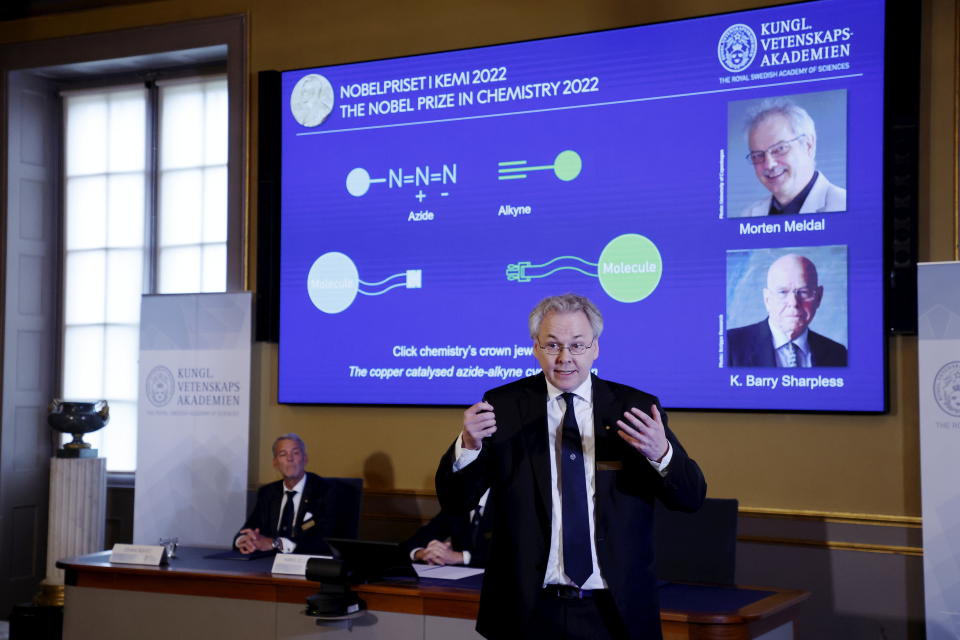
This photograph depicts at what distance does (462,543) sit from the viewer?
482cm

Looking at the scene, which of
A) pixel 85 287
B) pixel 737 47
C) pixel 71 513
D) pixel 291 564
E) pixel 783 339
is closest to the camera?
pixel 291 564

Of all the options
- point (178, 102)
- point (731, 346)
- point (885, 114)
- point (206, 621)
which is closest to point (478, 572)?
point (206, 621)

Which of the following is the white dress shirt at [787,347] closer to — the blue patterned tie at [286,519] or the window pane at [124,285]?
the blue patterned tie at [286,519]

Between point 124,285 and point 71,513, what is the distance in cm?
178

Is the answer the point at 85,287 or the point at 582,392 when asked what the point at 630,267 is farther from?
the point at 85,287

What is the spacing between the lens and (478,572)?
4.40m

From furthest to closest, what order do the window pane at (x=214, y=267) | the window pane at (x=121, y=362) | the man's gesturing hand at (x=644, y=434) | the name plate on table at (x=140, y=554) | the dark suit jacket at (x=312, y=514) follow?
the window pane at (x=121, y=362)
the window pane at (x=214, y=267)
the dark suit jacket at (x=312, y=514)
the name plate on table at (x=140, y=554)
the man's gesturing hand at (x=644, y=434)

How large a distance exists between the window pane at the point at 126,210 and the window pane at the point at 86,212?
6 centimetres

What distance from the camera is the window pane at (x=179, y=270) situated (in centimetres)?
711

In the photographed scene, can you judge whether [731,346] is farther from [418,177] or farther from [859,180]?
[418,177]

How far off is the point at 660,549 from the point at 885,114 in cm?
209

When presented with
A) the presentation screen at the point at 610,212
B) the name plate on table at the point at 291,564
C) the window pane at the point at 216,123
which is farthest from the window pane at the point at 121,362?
the name plate on table at the point at 291,564

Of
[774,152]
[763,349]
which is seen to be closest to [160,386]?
[763,349]

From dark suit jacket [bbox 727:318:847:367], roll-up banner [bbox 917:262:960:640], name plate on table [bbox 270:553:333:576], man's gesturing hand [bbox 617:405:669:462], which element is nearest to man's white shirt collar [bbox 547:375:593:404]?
man's gesturing hand [bbox 617:405:669:462]
